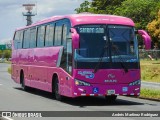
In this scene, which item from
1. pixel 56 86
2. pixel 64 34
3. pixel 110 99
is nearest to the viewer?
pixel 64 34

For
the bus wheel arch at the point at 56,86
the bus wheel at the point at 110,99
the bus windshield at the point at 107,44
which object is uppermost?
the bus windshield at the point at 107,44

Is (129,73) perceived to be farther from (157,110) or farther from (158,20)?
(158,20)

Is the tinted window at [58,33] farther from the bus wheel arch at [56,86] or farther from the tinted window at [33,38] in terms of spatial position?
the tinted window at [33,38]

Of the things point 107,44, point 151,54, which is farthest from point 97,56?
point 151,54

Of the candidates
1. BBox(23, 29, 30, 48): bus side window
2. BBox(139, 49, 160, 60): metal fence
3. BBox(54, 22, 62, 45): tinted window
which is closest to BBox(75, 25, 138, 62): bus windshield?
BBox(54, 22, 62, 45): tinted window

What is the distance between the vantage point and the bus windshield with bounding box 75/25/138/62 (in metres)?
17.3

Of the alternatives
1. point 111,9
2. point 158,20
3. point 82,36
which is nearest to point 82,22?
point 82,36

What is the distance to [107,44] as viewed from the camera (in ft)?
57.5

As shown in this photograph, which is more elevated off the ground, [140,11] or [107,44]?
[107,44]

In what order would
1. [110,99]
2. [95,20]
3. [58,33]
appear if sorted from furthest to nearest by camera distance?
[110,99] → [58,33] → [95,20]

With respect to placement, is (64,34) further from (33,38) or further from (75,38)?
(33,38)

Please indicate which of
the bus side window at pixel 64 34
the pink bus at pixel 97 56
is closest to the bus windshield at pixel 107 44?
the pink bus at pixel 97 56

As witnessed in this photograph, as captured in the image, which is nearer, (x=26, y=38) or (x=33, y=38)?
(x=33, y=38)

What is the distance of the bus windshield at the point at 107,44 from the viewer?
56.7 ft
